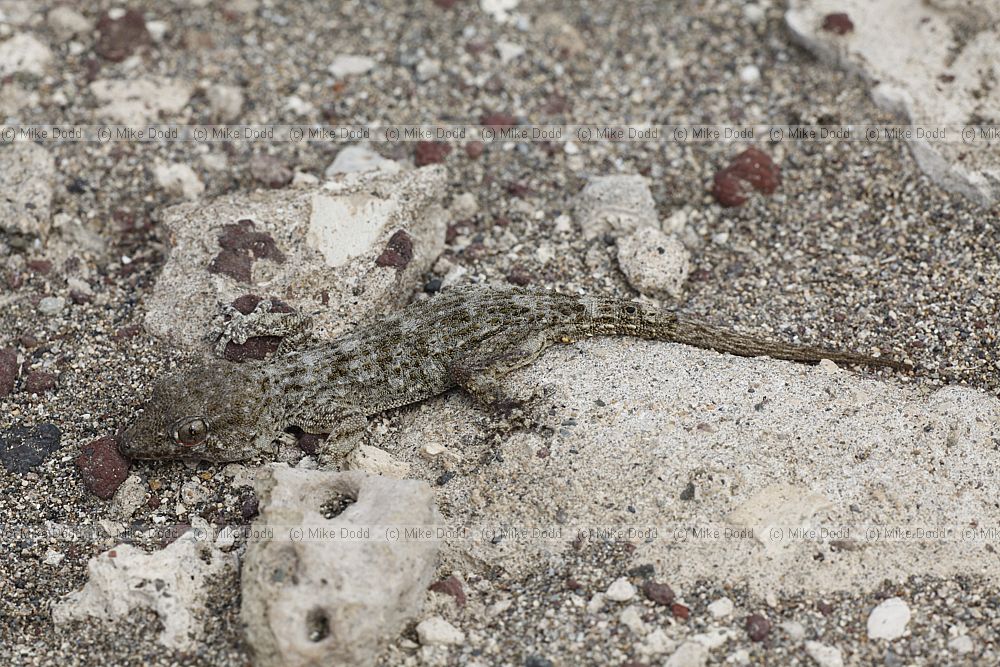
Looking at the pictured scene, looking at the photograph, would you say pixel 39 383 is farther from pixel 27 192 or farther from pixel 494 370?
pixel 494 370

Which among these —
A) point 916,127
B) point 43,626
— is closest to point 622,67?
point 916,127

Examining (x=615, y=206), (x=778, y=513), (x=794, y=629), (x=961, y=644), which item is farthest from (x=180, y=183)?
(x=961, y=644)

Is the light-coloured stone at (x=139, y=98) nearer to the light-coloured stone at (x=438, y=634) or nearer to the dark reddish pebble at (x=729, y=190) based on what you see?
the dark reddish pebble at (x=729, y=190)

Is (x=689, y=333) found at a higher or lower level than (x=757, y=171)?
lower

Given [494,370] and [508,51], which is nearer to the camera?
[494,370]

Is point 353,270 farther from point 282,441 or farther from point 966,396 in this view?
point 966,396

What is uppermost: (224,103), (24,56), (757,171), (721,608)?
(757,171)

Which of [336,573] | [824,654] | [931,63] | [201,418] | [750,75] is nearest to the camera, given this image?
[336,573]
